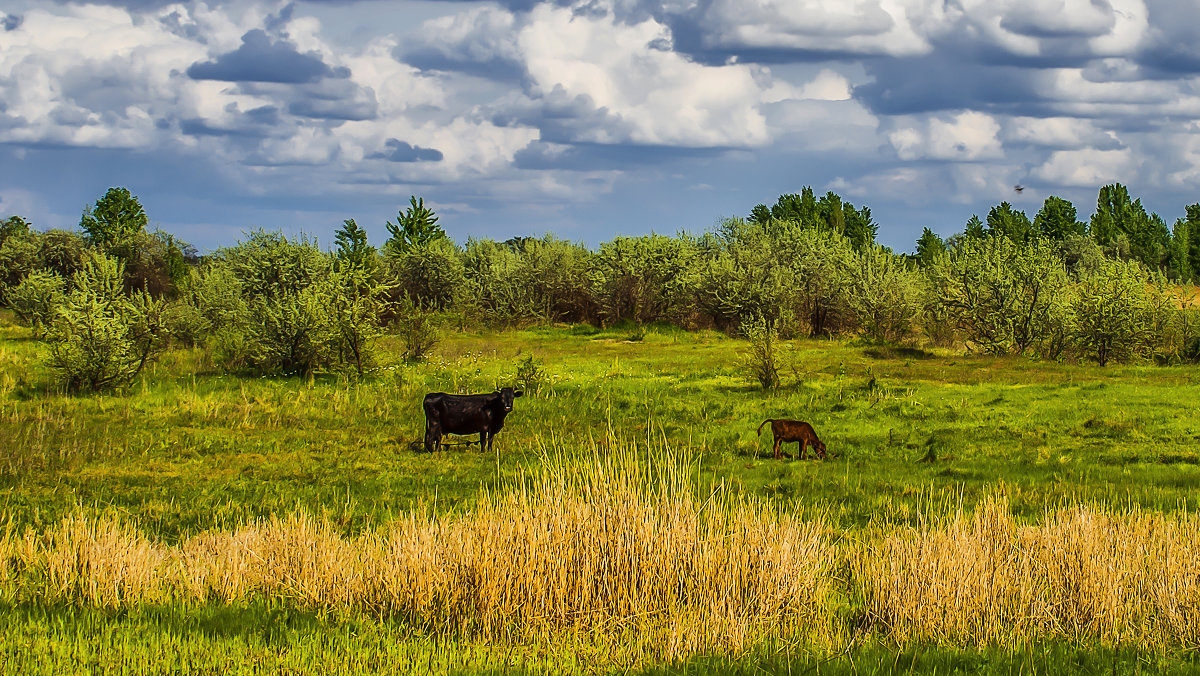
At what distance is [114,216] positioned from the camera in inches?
3120

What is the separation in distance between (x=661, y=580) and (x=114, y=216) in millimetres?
80970

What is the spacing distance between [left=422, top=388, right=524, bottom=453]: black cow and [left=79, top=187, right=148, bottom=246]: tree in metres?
65.0

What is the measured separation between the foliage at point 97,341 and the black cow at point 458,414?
40.4 ft

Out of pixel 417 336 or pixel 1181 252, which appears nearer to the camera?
pixel 417 336

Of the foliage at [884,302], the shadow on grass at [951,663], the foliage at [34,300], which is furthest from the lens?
the foliage at [884,302]

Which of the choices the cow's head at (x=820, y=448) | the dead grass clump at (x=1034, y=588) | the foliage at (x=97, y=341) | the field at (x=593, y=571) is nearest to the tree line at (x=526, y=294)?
the foliage at (x=97, y=341)

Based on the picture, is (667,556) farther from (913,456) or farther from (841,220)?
(841,220)

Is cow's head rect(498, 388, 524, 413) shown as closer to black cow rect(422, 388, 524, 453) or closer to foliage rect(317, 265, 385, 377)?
black cow rect(422, 388, 524, 453)

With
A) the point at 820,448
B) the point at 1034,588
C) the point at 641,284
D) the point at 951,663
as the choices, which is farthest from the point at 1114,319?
the point at 951,663

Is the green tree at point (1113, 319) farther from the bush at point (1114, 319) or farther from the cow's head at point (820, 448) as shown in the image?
the cow's head at point (820, 448)

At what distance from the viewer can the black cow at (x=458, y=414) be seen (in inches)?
776

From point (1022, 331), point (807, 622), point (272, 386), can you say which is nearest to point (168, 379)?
point (272, 386)

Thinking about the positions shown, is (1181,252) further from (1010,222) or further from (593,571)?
(593,571)

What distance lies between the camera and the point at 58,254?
235 feet
